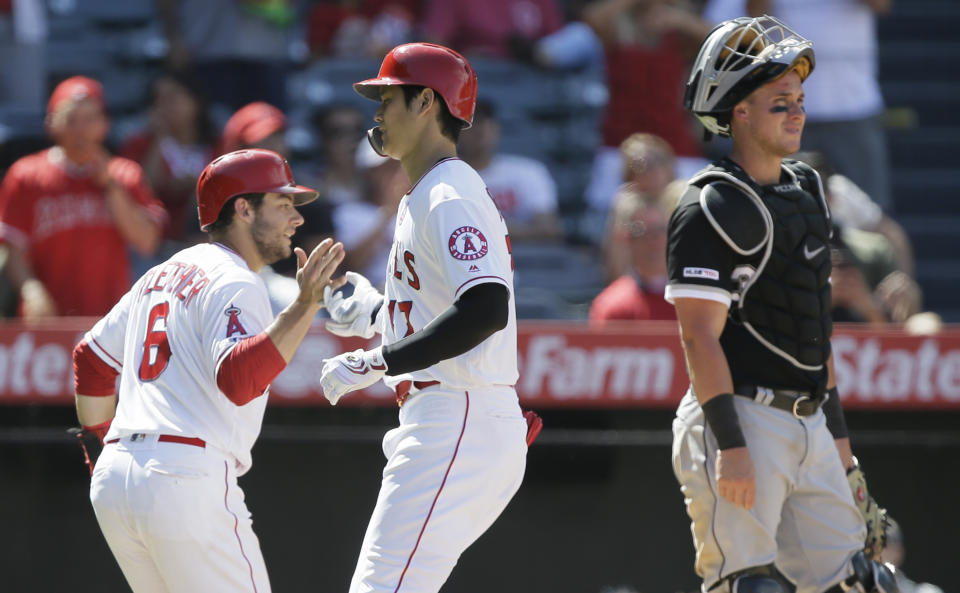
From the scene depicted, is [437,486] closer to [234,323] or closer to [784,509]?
[234,323]

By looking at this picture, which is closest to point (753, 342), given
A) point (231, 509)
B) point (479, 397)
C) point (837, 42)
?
point (479, 397)

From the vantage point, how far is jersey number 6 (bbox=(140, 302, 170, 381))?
12.6 ft

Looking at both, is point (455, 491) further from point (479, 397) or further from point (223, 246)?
point (223, 246)

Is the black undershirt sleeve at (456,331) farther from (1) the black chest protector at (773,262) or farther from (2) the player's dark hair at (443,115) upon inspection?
(1) the black chest protector at (773,262)

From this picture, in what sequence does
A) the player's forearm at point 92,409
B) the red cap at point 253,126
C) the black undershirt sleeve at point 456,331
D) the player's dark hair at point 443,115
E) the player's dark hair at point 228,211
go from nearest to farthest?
the black undershirt sleeve at point 456,331 → the player's dark hair at point 443,115 → the player's dark hair at point 228,211 → the player's forearm at point 92,409 → the red cap at point 253,126

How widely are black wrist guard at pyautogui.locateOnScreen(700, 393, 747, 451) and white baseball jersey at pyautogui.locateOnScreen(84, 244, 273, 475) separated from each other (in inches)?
52.6

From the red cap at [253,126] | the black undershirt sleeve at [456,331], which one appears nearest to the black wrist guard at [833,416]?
the black undershirt sleeve at [456,331]

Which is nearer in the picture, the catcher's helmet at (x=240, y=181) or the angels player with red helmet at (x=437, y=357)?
the angels player with red helmet at (x=437, y=357)

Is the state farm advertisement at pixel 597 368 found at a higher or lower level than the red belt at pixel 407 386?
lower

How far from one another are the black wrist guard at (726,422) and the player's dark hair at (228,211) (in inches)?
59.7

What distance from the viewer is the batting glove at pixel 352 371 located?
3555mm

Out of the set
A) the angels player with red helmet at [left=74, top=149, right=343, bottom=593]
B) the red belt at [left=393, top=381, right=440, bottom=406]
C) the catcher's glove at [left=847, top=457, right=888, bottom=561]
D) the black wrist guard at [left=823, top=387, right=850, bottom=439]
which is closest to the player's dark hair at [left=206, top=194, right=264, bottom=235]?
the angels player with red helmet at [left=74, top=149, right=343, bottom=593]

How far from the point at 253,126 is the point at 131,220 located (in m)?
0.80

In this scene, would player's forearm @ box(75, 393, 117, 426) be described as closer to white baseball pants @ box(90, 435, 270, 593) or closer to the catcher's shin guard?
white baseball pants @ box(90, 435, 270, 593)
